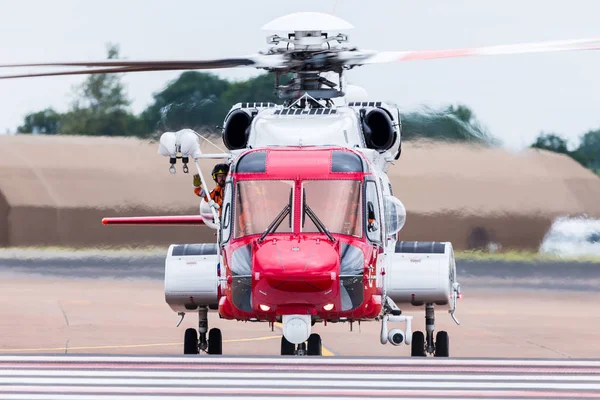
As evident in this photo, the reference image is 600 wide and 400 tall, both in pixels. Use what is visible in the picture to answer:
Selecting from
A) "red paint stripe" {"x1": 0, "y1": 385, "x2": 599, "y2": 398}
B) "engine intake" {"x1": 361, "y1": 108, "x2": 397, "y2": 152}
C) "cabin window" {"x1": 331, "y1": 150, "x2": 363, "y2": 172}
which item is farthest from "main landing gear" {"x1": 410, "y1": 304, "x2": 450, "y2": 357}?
"red paint stripe" {"x1": 0, "y1": 385, "x2": 599, "y2": 398}

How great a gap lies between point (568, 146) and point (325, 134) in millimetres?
16715

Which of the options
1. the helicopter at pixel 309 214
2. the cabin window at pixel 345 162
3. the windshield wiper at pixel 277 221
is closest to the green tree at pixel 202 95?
the helicopter at pixel 309 214

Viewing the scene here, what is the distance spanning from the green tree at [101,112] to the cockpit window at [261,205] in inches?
628

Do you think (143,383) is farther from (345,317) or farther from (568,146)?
(568,146)

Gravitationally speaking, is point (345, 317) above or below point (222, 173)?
below

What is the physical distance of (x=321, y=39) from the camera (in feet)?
67.5

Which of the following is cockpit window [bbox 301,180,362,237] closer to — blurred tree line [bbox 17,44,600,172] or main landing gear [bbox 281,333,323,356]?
main landing gear [bbox 281,333,323,356]

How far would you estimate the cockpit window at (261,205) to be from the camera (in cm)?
1827

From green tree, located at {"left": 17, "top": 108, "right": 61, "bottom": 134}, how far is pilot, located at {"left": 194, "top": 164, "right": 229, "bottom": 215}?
52.5 ft

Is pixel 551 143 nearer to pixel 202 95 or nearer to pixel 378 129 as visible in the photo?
pixel 202 95

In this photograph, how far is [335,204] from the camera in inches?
725

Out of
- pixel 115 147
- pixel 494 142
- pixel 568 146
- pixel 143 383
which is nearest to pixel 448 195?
pixel 494 142

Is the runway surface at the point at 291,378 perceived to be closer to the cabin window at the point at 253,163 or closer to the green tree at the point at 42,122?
the cabin window at the point at 253,163

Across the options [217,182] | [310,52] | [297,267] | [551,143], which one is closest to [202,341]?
[217,182]
